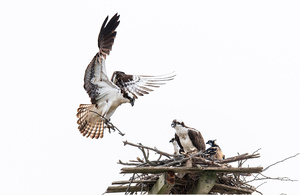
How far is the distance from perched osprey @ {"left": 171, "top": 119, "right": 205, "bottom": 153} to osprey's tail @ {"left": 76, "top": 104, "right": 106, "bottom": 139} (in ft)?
5.37

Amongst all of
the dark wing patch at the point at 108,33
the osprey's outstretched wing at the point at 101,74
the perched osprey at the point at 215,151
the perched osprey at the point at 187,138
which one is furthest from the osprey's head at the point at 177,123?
the dark wing patch at the point at 108,33

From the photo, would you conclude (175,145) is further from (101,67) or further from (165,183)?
(165,183)

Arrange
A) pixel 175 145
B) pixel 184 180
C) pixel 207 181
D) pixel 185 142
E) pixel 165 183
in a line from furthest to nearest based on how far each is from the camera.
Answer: pixel 175 145, pixel 185 142, pixel 184 180, pixel 207 181, pixel 165 183

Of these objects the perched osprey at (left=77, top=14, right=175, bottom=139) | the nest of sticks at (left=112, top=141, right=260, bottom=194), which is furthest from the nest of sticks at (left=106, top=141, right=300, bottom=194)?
the perched osprey at (left=77, top=14, right=175, bottom=139)

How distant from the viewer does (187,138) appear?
768cm

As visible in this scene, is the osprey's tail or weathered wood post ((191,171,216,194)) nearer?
weathered wood post ((191,171,216,194))

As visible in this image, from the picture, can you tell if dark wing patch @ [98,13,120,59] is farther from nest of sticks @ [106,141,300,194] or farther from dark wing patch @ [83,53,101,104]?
nest of sticks @ [106,141,300,194]

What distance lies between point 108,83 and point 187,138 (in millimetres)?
1763

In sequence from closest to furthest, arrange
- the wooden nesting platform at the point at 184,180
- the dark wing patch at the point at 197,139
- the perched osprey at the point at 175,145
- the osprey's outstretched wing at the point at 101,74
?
the wooden nesting platform at the point at 184,180 < the dark wing patch at the point at 197,139 < the perched osprey at the point at 175,145 < the osprey's outstretched wing at the point at 101,74

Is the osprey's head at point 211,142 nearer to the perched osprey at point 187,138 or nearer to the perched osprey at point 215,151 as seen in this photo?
the perched osprey at point 215,151

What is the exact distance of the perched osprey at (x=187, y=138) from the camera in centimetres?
762

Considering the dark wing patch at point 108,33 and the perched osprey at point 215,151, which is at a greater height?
the dark wing patch at point 108,33

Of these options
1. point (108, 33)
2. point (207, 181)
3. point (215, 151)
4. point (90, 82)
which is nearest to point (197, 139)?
point (215, 151)

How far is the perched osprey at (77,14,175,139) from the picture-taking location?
846 centimetres
